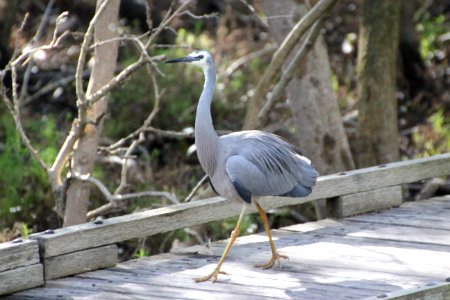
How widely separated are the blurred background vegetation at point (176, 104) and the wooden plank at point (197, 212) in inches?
84.3

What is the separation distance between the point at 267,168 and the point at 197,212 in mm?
684

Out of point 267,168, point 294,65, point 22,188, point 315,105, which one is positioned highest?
point 294,65

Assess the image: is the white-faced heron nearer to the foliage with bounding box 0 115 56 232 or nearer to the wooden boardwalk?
the wooden boardwalk

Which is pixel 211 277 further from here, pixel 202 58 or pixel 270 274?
pixel 202 58

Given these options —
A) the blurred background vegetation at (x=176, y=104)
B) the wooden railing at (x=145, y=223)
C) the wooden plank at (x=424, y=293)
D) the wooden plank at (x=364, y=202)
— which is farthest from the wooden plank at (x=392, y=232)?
the blurred background vegetation at (x=176, y=104)

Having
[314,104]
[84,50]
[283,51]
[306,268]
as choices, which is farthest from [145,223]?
[314,104]

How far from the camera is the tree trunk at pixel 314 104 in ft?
28.9

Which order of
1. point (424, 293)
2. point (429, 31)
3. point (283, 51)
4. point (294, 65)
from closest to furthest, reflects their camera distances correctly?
point (424, 293)
point (283, 51)
point (294, 65)
point (429, 31)

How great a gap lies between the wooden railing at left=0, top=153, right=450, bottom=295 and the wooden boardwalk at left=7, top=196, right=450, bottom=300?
0.09m

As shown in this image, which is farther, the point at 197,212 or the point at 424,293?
the point at 197,212

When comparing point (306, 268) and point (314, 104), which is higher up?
point (314, 104)

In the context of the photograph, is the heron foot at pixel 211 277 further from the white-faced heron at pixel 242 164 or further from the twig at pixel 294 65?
the twig at pixel 294 65

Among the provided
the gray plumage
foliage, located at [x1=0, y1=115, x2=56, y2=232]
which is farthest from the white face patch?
foliage, located at [x1=0, y1=115, x2=56, y2=232]

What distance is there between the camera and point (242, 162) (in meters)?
5.66
